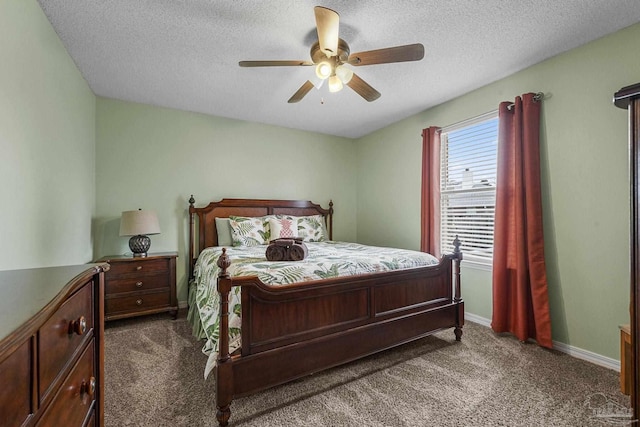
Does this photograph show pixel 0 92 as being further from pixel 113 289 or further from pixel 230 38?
pixel 113 289

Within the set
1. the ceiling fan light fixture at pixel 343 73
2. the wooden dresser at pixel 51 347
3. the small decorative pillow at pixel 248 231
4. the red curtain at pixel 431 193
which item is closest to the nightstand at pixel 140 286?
the small decorative pillow at pixel 248 231

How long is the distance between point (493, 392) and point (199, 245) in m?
3.26

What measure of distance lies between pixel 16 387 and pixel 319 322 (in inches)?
61.3

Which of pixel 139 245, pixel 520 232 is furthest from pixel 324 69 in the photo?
pixel 139 245

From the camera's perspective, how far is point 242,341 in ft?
5.47

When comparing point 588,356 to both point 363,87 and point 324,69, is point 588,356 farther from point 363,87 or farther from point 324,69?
point 324,69

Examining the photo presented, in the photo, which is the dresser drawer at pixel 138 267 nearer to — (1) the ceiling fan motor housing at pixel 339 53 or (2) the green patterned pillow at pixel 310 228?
(2) the green patterned pillow at pixel 310 228

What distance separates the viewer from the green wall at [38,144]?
5.02 feet

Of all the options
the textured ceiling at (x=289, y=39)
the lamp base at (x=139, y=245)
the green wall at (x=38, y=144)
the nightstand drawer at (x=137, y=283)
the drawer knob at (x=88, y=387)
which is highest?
the textured ceiling at (x=289, y=39)

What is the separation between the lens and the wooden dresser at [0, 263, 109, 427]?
539 millimetres

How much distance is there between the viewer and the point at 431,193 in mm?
3398

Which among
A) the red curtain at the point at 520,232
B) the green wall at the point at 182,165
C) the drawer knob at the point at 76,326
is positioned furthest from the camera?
the green wall at the point at 182,165

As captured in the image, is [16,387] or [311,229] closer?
[16,387]

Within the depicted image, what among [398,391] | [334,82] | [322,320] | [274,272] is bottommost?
[398,391]
